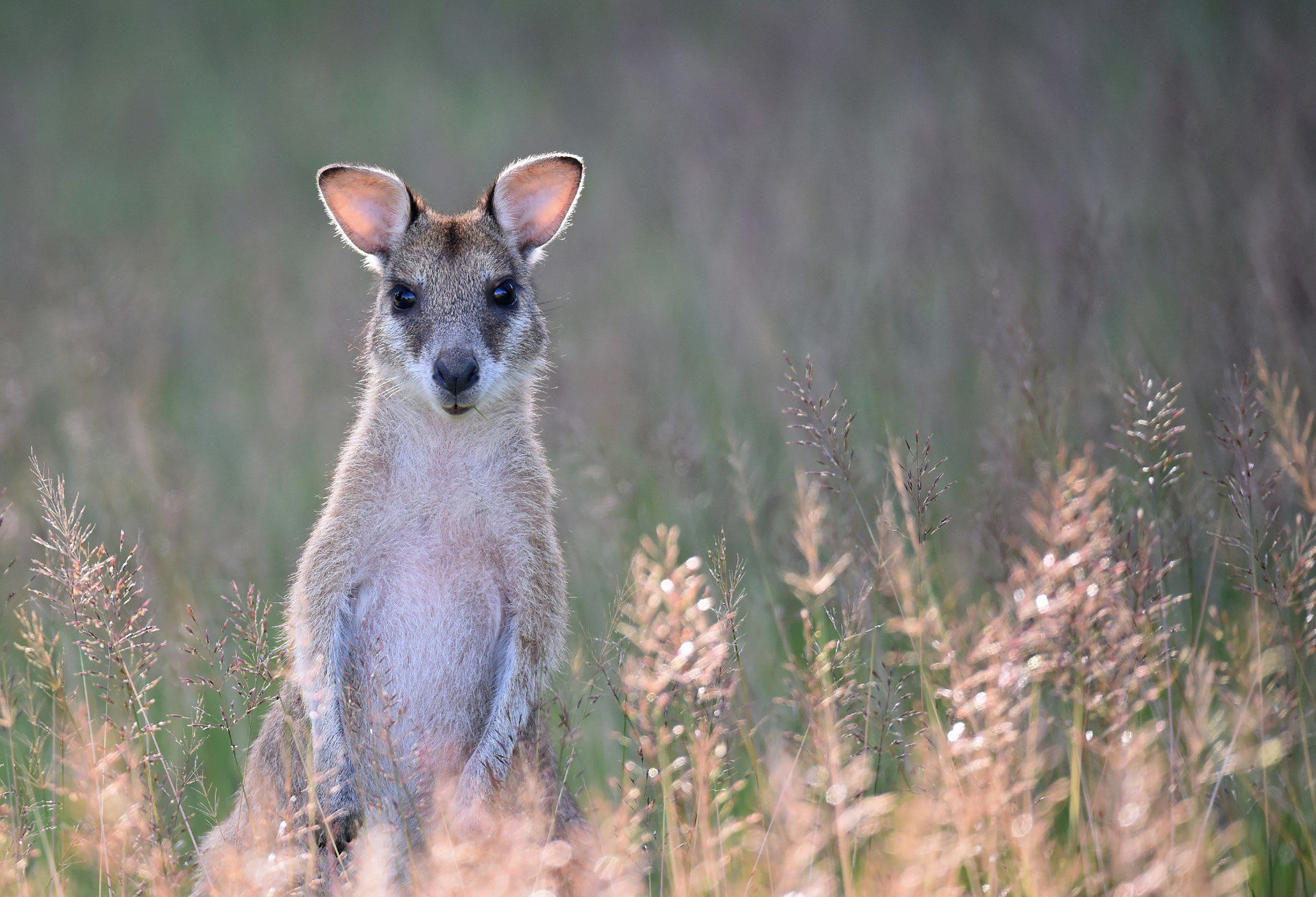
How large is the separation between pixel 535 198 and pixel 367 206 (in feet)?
2.17

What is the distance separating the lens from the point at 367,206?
16.8ft

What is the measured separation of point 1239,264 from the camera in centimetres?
700

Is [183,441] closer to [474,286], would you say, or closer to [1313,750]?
[474,286]

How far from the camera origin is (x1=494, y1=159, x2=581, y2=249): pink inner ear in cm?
513

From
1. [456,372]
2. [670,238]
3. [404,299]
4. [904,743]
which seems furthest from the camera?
[670,238]

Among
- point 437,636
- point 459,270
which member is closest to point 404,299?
point 459,270

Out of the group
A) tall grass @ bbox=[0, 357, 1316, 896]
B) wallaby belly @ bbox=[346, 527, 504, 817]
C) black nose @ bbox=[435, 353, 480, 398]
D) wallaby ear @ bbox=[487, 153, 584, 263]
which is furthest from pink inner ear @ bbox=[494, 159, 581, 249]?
tall grass @ bbox=[0, 357, 1316, 896]

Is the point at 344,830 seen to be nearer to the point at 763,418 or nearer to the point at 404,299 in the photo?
the point at 404,299

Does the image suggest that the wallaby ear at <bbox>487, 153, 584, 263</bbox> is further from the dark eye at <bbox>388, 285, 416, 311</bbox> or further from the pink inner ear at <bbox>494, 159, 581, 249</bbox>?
the dark eye at <bbox>388, 285, 416, 311</bbox>

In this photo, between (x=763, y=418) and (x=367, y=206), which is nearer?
(x=367, y=206)

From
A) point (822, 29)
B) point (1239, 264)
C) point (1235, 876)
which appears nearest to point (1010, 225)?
point (1239, 264)

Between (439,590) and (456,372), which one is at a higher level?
(456,372)

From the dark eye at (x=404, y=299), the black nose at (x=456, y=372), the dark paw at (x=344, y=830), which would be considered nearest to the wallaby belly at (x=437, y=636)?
the dark paw at (x=344, y=830)

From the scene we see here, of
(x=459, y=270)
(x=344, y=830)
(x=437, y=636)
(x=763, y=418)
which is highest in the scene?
(x=763, y=418)
